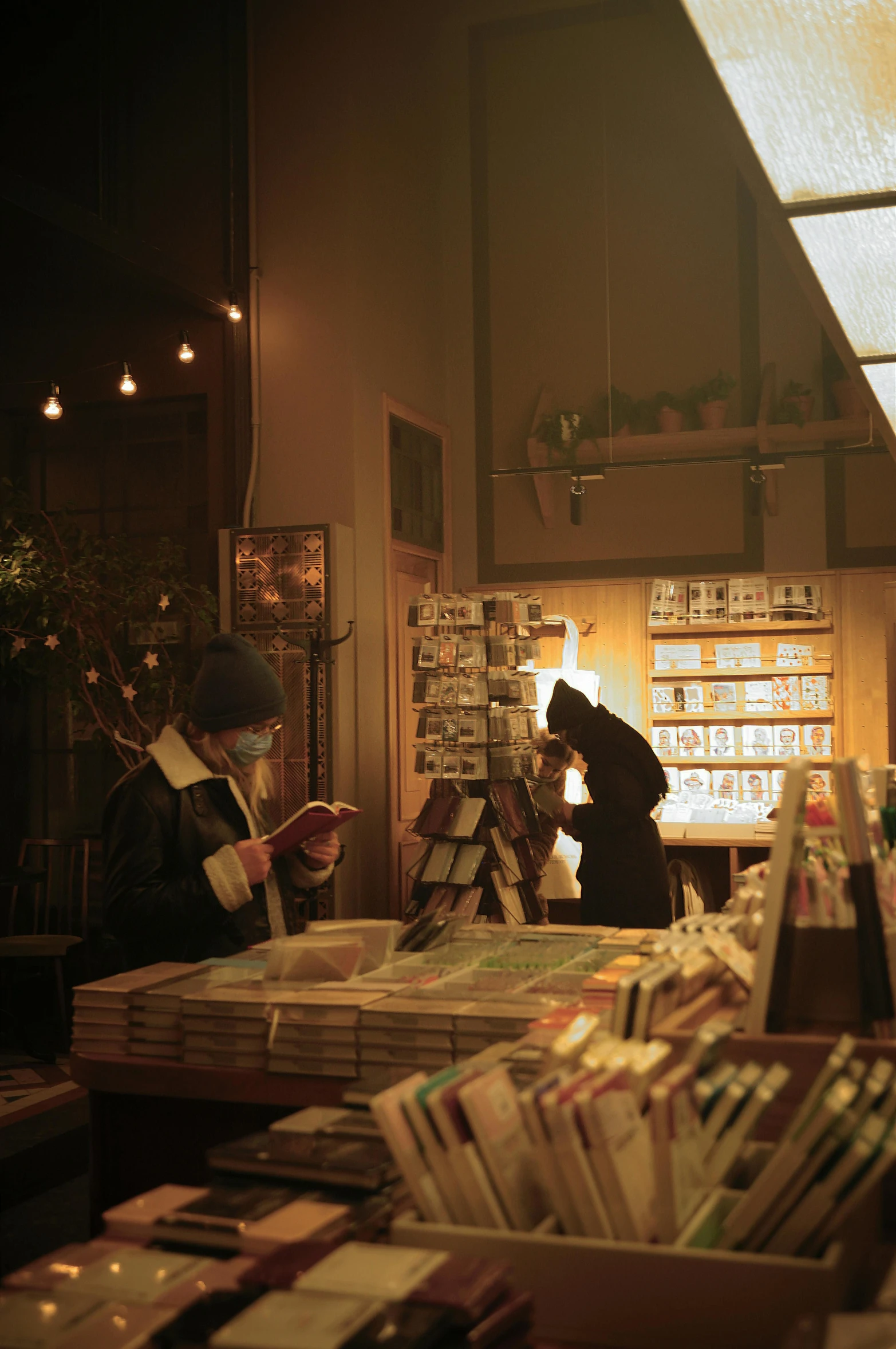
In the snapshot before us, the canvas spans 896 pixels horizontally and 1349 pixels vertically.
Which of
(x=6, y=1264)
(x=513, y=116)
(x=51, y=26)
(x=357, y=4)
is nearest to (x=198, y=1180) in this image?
(x=6, y=1264)

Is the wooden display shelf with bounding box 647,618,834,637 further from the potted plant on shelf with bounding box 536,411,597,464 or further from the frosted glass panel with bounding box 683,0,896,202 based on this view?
the frosted glass panel with bounding box 683,0,896,202

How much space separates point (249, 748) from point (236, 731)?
0.53ft

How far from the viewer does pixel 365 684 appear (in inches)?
288

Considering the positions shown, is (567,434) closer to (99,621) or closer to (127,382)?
(127,382)

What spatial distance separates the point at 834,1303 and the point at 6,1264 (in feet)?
10.4

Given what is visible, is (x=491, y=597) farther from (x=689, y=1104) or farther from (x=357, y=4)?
(x=689, y=1104)

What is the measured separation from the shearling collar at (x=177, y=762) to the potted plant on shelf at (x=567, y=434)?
547cm

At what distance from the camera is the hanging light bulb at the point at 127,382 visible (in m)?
6.57

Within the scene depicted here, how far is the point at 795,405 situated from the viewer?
8.02 meters

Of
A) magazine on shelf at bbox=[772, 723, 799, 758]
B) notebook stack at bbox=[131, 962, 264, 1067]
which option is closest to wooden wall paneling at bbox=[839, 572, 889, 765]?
magazine on shelf at bbox=[772, 723, 799, 758]

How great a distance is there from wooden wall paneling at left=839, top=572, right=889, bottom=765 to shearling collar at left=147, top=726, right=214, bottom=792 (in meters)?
5.39

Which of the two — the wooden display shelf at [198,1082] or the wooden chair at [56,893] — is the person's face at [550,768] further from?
the wooden display shelf at [198,1082]

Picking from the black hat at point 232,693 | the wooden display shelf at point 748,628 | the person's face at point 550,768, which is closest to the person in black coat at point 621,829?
the person's face at point 550,768

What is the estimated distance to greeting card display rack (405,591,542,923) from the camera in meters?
6.78
